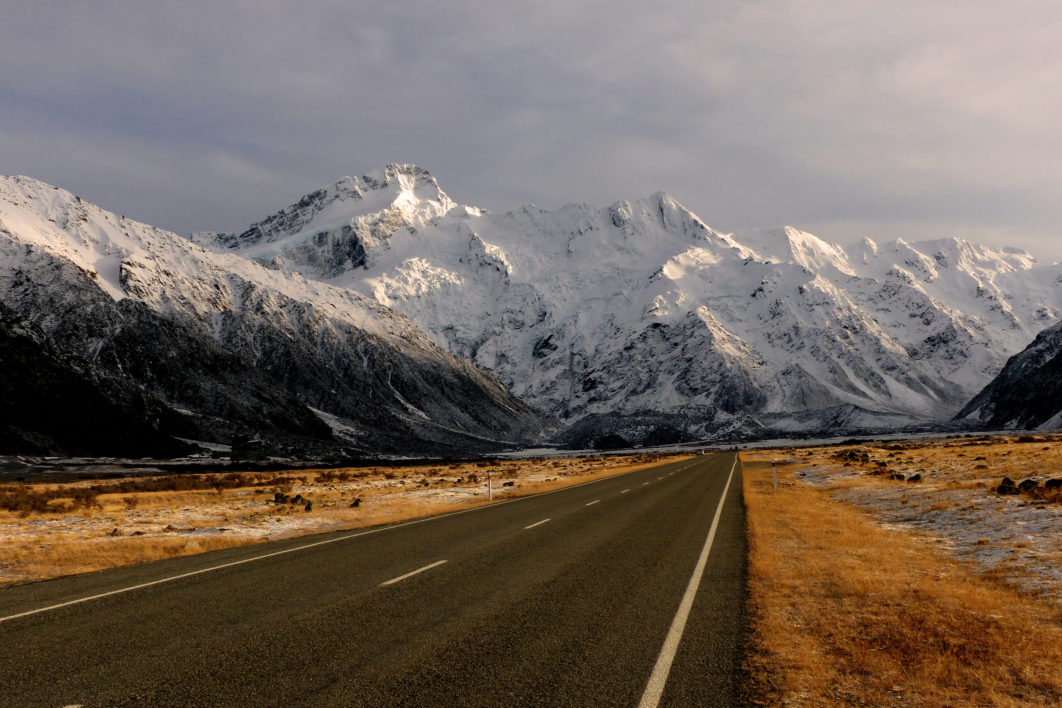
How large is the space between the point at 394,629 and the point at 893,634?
20.1 feet

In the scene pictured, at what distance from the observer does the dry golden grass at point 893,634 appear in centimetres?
646

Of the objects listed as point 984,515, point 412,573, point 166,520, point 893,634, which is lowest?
point 166,520

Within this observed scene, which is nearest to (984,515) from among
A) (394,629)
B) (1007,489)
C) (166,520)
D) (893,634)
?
(1007,489)

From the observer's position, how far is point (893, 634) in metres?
8.19

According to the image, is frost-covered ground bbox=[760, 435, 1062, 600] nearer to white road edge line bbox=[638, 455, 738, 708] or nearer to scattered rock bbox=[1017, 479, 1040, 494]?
scattered rock bbox=[1017, 479, 1040, 494]

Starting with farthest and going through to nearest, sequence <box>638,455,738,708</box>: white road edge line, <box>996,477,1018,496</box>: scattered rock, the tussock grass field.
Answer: <box>996,477,1018,496</box>: scattered rock, the tussock grass field, <box>638,455,738,708</box>: white road edge line

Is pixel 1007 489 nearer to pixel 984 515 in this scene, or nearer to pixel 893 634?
pixel 984 515

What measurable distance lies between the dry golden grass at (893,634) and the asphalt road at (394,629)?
1.92 feet

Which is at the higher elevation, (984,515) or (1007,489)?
(1007,489)

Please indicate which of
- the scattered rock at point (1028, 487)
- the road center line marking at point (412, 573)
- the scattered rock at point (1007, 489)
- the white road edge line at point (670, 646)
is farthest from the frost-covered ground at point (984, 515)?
the road center line marking at point (412, 573)

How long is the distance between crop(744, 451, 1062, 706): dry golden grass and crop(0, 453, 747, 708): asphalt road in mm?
585

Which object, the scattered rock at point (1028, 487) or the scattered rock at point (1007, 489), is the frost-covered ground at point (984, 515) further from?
the scattered rock at point (1028, 487)

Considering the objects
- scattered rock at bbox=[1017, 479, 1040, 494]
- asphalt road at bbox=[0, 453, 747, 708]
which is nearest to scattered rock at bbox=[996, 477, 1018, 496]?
scattered rock at bbox=[1017, 479, 1040, 494]

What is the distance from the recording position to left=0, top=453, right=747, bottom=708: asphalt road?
6457mm
